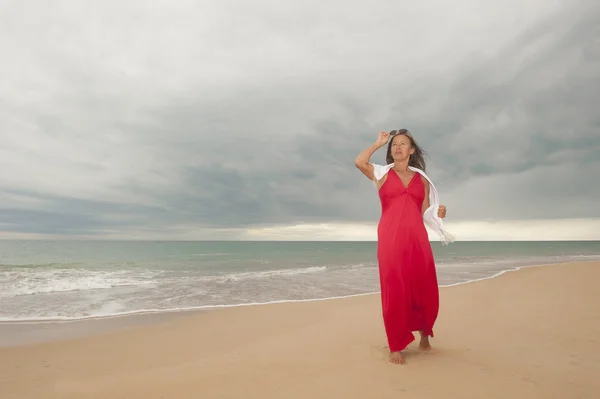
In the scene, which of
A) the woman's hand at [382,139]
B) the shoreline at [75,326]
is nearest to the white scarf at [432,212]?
the woman's hand at [382,139]

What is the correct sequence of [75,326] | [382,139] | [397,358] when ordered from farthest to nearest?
[75,326] → [382,139] → [397,358]

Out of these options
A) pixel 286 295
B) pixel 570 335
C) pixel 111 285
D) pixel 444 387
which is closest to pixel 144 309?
pixel 286 295

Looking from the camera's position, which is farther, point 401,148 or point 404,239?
point 401,148

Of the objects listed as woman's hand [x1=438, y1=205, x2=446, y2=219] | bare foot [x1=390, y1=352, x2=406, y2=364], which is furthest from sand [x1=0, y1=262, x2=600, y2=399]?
woman's hand [x1=438, y1=205, x2=446, y2=219]

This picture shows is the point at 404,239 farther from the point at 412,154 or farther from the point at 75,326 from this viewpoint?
the point at 75,326

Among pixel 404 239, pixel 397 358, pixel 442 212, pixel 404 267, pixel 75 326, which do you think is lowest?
pixel 75 326

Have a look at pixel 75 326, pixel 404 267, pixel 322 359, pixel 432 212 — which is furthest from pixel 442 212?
pixel 75 326

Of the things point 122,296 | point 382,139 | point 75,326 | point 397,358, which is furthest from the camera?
point 122,296

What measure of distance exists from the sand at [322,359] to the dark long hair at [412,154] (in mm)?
2224

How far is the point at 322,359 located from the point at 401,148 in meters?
2.66

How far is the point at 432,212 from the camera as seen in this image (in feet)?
13.7

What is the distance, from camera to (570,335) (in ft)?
15.9

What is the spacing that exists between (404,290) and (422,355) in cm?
87

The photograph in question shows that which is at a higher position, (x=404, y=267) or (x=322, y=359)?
(x=404, y=267)
